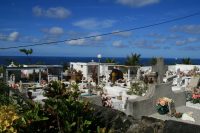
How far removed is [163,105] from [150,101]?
519 mm

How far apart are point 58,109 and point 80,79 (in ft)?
69.5

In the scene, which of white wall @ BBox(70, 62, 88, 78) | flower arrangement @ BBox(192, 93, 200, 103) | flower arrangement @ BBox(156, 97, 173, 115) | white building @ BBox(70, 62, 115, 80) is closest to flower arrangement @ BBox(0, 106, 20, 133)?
flower arrangement @ BBox(156, 97, 173, 115)

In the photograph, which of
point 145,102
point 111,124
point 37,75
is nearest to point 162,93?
point 145,102

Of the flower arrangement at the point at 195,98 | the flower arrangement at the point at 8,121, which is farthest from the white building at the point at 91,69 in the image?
the flower arrangement at the point at 8,121

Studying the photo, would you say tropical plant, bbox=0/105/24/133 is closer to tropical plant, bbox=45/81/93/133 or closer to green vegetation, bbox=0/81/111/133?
green vegetation, bbox=0/81/111/133

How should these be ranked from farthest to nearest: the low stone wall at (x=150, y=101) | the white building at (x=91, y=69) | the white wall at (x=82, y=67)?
the white wall at (x=82, y=67), the white building at (x=91, y=69), the low stone wall at (x=150, y=101)

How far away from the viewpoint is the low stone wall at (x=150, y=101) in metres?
10.9

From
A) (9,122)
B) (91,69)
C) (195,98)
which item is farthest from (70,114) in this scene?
(91,69)

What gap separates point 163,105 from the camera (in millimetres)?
11805

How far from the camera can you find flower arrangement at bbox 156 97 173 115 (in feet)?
38.8

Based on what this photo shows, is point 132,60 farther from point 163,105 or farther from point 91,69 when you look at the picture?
point 163,105

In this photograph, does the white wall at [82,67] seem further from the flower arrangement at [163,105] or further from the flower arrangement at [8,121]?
the flower arrangement at [8,121]

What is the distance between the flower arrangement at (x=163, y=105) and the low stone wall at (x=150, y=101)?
0.16 m

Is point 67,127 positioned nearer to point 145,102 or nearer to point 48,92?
point 48,92
